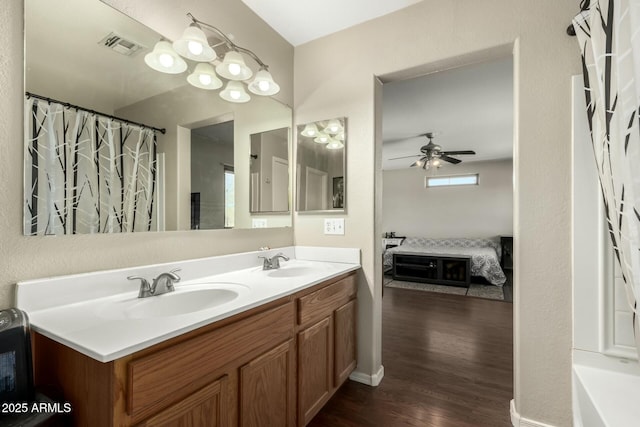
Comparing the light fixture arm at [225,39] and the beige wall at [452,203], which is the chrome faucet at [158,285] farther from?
the beige wall at [452,203]

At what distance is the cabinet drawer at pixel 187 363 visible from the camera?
758mm

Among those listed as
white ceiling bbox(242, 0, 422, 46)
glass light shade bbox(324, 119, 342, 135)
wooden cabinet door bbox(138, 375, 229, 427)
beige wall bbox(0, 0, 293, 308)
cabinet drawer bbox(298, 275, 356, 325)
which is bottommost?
wooden cabinet door bbox(138, 375, 229, 427)

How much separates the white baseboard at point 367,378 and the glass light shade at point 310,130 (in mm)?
1755

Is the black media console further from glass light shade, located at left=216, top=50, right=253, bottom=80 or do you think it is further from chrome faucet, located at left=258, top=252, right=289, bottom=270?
glass light shade, located at left=216, top=50, right=253, bottom=80

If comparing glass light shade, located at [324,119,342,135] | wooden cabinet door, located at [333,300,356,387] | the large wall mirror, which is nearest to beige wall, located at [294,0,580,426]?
wooden cabinet door, located at [333,300,356,387]

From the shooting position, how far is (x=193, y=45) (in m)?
1.44

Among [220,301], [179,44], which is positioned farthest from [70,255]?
[179,44]

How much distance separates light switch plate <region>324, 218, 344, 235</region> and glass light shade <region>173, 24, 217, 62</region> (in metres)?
1.25

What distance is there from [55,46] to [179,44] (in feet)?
1.62

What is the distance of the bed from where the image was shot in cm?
476

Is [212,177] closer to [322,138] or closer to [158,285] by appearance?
[158,285]

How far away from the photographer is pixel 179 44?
55.6 inches

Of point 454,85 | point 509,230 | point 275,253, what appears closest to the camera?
point 275,253

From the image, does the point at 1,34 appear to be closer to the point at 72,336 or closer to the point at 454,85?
the point at 72,336
